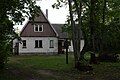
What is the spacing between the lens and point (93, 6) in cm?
2888

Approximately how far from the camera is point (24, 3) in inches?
831

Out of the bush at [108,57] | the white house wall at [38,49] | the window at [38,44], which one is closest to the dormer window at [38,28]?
the white house wall at [38,49]

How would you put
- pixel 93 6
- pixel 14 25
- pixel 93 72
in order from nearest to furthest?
pixel 14 25, pixel 93 72, pixel 93 6

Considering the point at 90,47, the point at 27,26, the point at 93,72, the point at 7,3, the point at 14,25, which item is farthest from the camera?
the point at 27,26

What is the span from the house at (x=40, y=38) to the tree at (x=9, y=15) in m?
32.5

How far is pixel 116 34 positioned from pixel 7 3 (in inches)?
656

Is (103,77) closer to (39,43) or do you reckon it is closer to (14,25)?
(14,25)

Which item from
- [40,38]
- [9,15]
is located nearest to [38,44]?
[40,38]

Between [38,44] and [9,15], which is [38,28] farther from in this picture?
[9,15]

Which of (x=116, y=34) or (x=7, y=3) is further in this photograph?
(x=116, y=34)

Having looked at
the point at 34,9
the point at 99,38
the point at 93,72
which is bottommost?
the point at 93,72

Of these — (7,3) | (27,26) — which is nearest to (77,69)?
(7,3)

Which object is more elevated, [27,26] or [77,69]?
[27,26]

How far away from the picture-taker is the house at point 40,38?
54625mm
